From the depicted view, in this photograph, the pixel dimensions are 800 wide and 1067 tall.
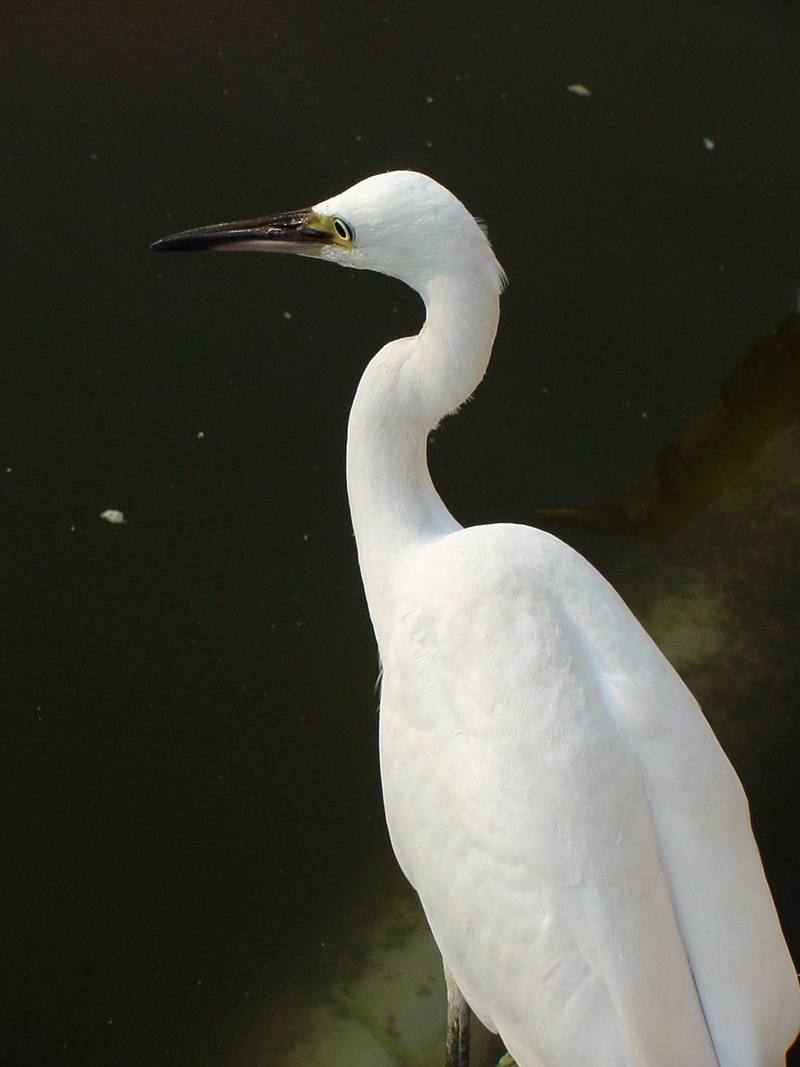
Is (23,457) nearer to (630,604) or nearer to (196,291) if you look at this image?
(196,291)

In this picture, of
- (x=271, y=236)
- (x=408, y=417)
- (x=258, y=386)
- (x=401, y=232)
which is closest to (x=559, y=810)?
(x=408, y=417)

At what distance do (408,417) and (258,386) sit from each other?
1.33 metres

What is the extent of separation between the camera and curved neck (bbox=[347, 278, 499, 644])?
1.72 m

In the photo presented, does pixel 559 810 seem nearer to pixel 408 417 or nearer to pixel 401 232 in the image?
pixel 408 417

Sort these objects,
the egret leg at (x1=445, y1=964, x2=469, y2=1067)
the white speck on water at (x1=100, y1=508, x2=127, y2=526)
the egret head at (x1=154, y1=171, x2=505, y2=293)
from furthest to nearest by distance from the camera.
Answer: the white speck on water at (x1=100, y1=508, x2=127, y2=526), the egret leg at (x1=445, y1=964, x2=469, y2=1067), the egret head at (x1=154, y1=171, x2=505, y2=293)

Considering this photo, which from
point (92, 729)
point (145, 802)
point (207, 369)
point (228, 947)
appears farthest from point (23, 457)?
point (228, 947)

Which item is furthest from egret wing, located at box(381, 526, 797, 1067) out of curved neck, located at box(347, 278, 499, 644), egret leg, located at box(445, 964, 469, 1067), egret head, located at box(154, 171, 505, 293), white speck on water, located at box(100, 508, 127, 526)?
white speck on water, located at box(100, 508, 127, 526)

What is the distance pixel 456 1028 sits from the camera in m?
2.06

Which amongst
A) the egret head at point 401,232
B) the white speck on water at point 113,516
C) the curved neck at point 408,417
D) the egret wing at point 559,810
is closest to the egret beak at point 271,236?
the egret head at point 401,232

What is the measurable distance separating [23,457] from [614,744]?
1776 mm

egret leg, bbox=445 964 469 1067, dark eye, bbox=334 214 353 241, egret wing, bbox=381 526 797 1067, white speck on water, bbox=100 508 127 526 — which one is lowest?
white speck on water, bbox=100 508 127 526

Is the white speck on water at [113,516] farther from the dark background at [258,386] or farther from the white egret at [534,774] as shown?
the white egret at [534,774]

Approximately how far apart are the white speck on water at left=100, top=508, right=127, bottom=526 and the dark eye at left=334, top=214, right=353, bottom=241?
1.24m

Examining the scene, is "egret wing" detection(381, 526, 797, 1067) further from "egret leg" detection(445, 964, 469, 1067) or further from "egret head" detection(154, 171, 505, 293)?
"egret head" detection(154, 171, 505, 293)
